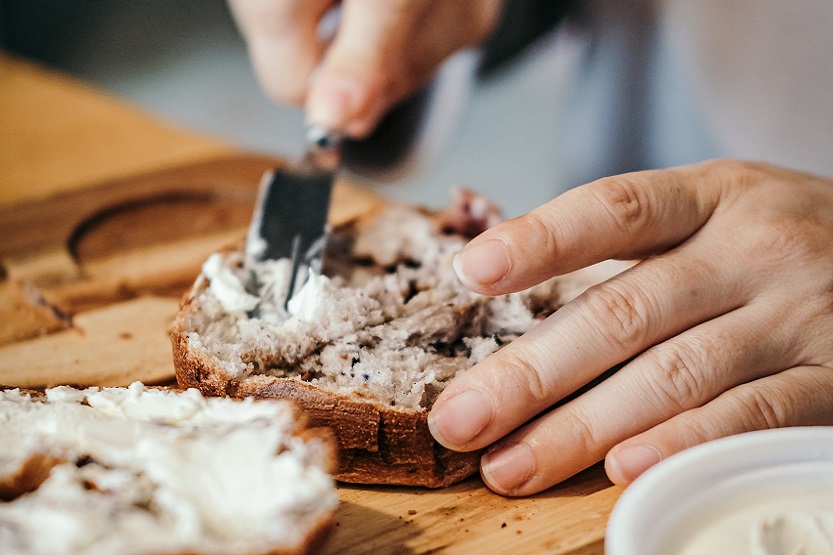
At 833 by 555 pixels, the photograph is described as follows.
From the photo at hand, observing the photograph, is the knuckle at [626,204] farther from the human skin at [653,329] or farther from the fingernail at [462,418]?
the fingernail at [462,418]

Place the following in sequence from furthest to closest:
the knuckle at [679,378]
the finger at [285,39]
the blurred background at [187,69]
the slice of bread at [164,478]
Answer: the blurred background at [187,69]
the finger at [285,39]
the knuckle at [679,378]
the slice of bread at [164,478]

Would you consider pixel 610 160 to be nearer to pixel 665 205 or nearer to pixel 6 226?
pixel 665 205

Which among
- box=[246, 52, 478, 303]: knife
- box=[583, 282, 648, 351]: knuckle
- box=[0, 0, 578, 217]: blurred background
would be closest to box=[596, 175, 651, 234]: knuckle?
box=[583, 282, 648, 351]: knuckle

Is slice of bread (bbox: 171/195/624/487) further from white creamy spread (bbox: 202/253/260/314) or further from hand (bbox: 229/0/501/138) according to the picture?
hand (bbox: 229/0/501/138)

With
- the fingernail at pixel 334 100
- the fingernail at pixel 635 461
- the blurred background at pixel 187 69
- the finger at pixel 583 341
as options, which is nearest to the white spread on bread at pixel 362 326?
the finger at pixel 583 341

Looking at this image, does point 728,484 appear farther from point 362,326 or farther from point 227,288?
point 227,288

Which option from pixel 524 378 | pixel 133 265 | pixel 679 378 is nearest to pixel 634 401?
pixel 679 378
